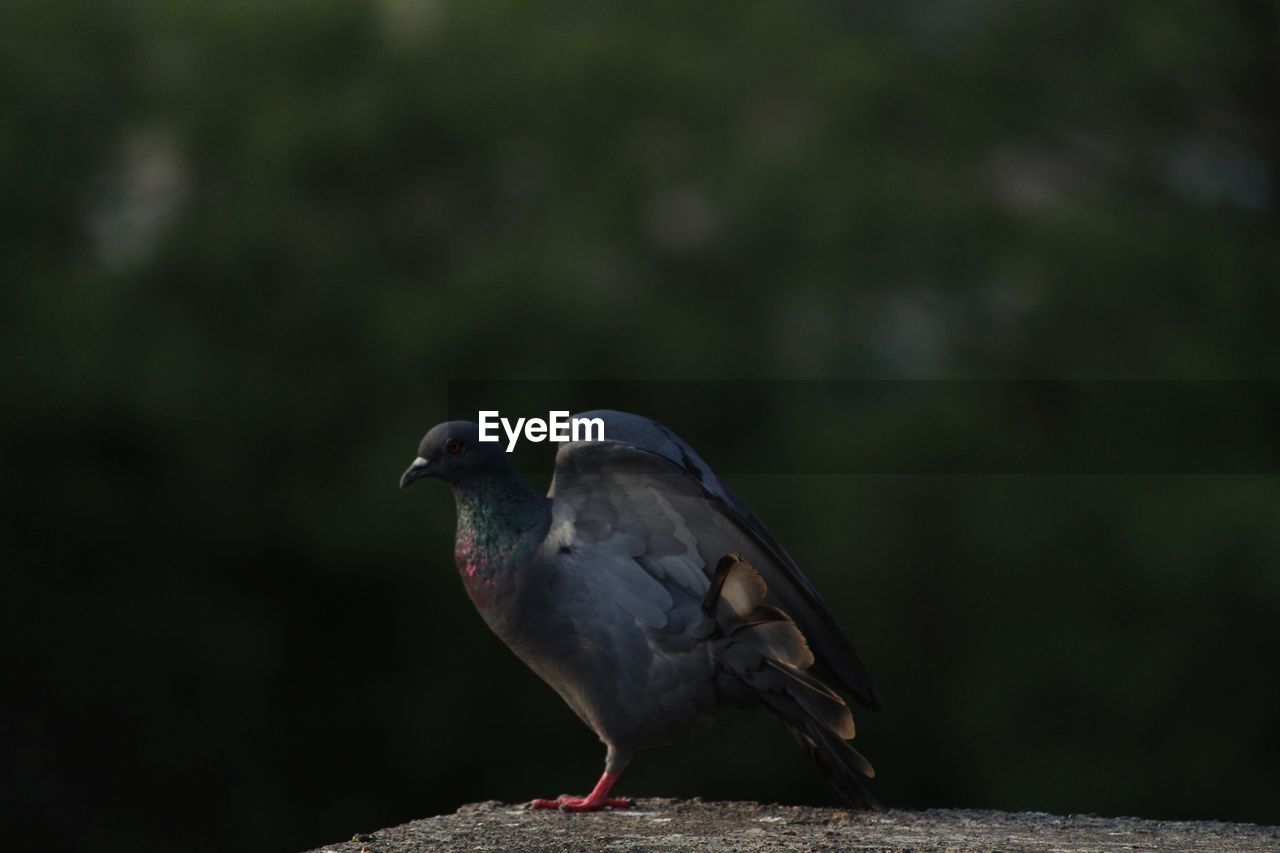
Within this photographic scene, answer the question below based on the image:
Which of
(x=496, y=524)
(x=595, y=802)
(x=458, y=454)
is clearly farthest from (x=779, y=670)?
(x=458, y=454)

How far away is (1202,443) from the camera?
4.38 metres

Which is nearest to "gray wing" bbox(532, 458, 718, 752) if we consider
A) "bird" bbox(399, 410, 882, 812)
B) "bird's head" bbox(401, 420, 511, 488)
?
"bird" bbox(399, 410, 882, 812)

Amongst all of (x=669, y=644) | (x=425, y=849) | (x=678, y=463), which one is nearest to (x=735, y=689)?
(x=669, y=644)

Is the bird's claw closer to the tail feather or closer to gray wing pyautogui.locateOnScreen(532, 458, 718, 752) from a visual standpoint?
gray wing pyautogui.locateOnScreen(532, 458, 718, 752)

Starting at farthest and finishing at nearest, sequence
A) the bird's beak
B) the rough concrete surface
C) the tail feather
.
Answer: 1. the bird's beak
2. the tail feather
3. the rough concrete surface

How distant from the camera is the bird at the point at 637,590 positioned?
2.38m

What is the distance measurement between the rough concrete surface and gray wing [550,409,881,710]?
23 centimetres

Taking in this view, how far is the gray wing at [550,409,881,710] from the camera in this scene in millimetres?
2365

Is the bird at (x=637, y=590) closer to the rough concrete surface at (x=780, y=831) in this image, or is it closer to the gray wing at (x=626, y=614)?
the gray wing at (x=626, y=614)

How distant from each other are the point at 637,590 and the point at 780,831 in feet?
1.33

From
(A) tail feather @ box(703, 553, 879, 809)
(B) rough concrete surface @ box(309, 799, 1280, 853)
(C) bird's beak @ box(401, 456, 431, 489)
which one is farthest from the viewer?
(C) bird's beak @ box(401, 456, 431, 489)

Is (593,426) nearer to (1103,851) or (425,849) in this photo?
(425,849)

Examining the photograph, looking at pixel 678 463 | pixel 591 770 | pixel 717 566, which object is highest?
pixel 678 463

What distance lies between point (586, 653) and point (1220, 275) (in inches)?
106
